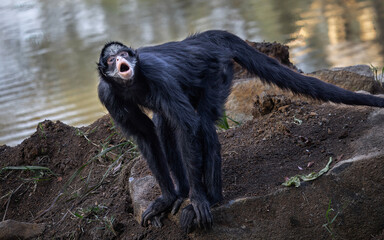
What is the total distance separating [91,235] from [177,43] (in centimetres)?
176

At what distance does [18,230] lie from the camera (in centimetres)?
419

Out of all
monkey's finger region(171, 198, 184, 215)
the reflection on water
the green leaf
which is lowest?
the reflection on water

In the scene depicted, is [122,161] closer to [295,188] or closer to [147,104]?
[147,104]

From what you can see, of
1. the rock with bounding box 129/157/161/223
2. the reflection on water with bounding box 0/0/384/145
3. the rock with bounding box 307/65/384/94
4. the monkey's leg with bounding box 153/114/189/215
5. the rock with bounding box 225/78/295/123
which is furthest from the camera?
the reflection on water with bounding box 0/0/384/145

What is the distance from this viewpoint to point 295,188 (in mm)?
3393

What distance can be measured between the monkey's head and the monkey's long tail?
804 mm

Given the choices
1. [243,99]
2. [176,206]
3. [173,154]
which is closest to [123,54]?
[173,154]

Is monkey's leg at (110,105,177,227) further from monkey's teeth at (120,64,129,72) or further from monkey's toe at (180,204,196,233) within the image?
monkey's teeth at (120,64,129,72)

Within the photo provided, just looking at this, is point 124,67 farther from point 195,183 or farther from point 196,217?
point 196,217

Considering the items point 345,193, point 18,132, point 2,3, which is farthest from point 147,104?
point 2,3

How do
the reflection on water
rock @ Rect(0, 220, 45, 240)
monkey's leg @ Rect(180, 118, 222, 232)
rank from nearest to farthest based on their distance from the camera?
monkey's leg @ Rect(180, 118, 222, 232)
rock @ Rect(0, 220, 45, 240)
the reflection on water

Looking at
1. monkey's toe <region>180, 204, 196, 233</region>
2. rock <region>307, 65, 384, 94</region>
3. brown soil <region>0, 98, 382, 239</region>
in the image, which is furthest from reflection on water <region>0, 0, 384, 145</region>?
monkey's toe <region>180, 204, 196, 233</region>

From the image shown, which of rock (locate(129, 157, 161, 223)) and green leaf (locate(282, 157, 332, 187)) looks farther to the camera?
rock (locate(129, 157, 161, 223))

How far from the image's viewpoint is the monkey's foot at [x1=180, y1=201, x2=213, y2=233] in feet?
10.9
